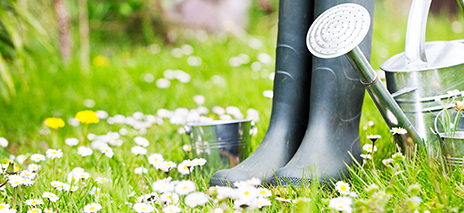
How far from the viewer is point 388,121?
2.70 ft

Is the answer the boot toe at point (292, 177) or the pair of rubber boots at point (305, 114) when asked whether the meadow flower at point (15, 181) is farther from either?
the boot toe at point (292, 177)

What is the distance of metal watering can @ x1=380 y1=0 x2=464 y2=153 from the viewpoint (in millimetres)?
799

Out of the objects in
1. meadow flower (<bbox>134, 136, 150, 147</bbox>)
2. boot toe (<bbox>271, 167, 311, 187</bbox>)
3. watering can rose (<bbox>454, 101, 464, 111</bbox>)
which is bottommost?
boot toe (<bbox>271, 167, 311, 187</bbox>)

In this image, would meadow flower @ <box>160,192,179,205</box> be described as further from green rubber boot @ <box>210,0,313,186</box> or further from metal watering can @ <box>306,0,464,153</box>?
metal watering can @ <box>306,0,464,153</box>

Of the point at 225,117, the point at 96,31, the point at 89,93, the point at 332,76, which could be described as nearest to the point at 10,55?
the point at 89,93

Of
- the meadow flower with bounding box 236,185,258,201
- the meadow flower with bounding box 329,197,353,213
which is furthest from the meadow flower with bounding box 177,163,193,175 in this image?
the meadow flower with bounding box 329,197,353,213

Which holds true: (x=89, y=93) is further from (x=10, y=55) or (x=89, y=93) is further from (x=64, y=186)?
(x=64, y=186)

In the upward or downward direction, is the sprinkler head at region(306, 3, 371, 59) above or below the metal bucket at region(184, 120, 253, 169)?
above

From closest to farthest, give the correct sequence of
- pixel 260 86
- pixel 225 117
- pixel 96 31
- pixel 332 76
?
1. pixel 332 76
2. pixel 225 117
3. pixel 260 86
4. pixel 96 31

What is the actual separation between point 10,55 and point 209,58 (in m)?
1.46

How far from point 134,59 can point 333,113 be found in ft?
7.53

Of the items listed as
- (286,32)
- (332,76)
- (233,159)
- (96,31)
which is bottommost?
(233,159)

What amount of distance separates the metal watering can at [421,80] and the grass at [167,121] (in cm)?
7

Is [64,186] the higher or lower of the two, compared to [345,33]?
lower
